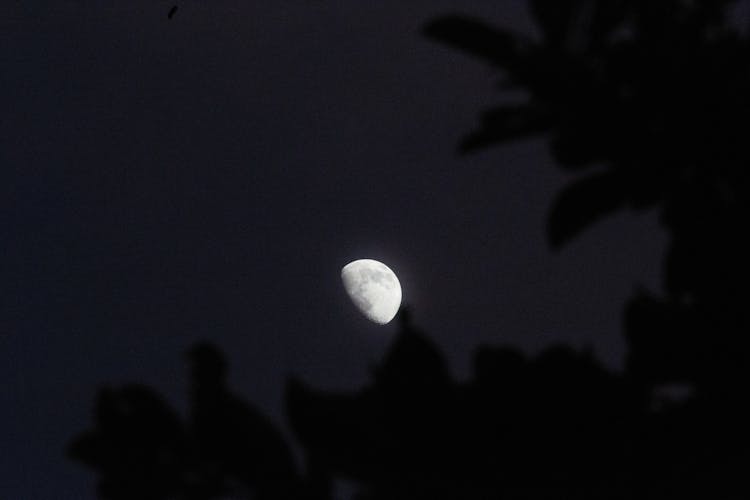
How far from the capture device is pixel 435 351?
2469 millimetres

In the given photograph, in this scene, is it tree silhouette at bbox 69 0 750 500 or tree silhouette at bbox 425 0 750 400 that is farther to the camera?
tree silhouette at bbox 425 0 750 400

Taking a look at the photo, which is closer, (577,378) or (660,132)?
(577,378)

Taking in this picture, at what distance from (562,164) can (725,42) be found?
650mm

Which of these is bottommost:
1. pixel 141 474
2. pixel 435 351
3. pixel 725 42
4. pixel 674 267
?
pixel 141 474

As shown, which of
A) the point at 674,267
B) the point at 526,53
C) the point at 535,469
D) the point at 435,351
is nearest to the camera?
the point at 535,469

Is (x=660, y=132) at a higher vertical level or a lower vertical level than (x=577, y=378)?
higher

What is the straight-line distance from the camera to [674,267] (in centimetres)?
283

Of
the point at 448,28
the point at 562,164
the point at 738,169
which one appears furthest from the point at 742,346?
the point at 448,28

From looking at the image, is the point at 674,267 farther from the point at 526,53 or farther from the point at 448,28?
the point at 448,28

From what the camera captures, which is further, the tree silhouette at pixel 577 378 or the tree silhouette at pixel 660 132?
the tree silhouette at pixel 660 132

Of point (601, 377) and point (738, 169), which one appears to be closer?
point (601, 377)

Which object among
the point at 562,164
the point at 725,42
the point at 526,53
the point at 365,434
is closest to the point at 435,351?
the point at 365,434

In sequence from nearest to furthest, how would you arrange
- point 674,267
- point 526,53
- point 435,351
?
1. point 435,351
2. point 526,53
3. point 674,267

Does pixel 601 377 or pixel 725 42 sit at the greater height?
pixel 725 42
